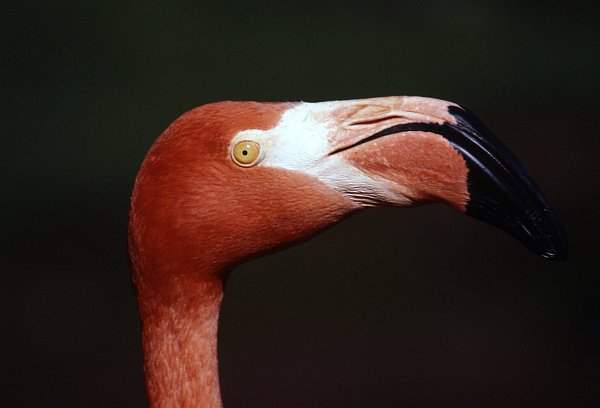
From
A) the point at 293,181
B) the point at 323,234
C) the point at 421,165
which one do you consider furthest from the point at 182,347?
the point at 323,234

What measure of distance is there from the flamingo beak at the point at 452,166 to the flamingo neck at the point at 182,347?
1.34 feet

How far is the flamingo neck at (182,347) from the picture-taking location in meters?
1.90

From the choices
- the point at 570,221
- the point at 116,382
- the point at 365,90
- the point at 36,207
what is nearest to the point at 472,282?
the point at 570,221

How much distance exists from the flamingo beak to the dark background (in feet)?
8.79

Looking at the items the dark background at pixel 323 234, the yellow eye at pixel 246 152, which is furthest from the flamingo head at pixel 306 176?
the dark background at pixel 323 234

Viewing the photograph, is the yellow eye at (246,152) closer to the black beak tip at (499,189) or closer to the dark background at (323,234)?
the black beak tip at (499,189)

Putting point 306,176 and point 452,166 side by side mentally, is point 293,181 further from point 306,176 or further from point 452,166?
point 452,166

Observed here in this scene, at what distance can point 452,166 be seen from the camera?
66.0 inches

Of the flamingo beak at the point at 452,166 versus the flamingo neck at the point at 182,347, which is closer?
the flamingo beak at the point at 452,166

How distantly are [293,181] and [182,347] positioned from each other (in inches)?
16.4

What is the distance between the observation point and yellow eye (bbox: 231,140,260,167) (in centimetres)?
176

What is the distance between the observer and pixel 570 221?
5.18 metres

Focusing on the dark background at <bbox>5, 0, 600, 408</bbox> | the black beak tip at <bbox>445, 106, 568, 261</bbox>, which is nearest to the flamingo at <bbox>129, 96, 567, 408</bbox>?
the black beak tip at <bbox>445, 106, 568, 261</bbox>

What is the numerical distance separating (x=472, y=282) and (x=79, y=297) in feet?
6.39
